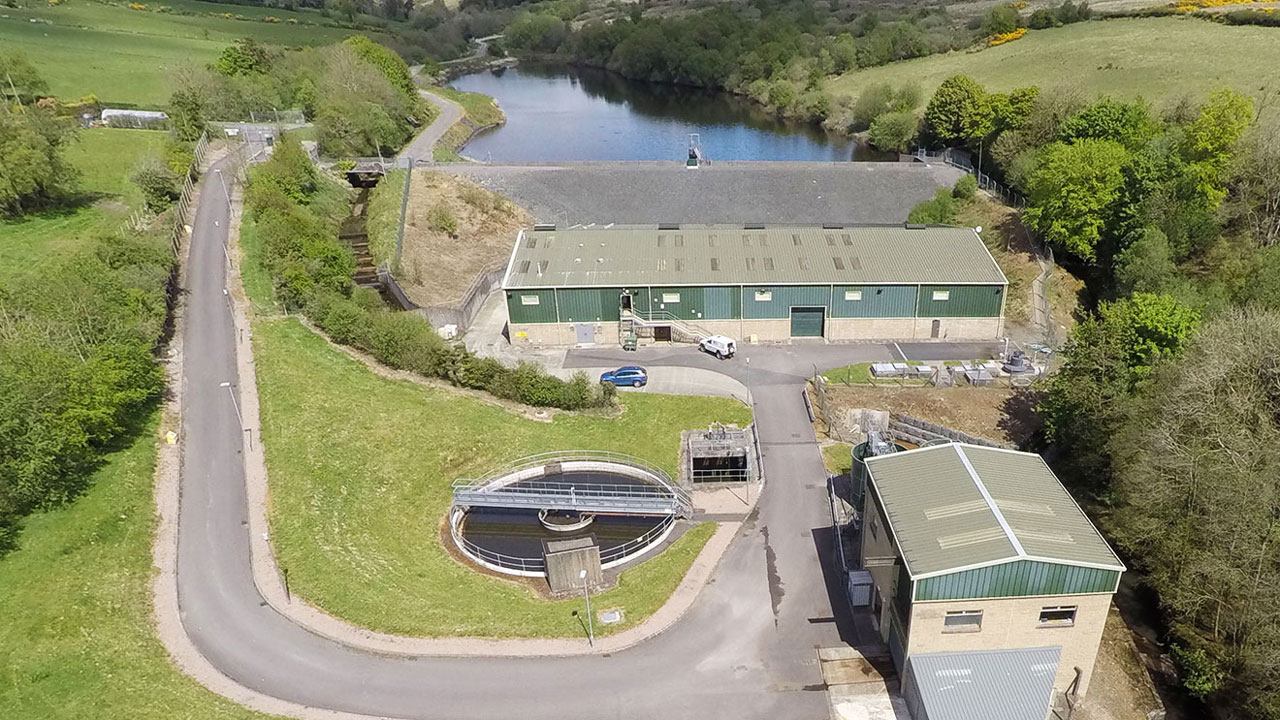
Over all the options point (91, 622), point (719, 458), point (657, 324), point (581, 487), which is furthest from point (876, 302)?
point (91, 622)

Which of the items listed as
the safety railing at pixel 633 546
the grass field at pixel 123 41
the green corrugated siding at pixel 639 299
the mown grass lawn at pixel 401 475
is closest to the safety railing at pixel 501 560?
the mown grass lawn at pixel 401 475

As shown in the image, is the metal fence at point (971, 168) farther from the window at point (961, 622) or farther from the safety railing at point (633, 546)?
the window at point (961, 622)

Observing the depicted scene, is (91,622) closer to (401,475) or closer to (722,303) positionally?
(401,475)

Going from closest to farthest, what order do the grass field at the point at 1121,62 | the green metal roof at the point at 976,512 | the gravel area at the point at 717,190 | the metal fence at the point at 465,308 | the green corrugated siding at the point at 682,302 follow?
1. the green metal roof at the point at 976,512
2. the green corrugated siding at the point at 682,302
3. the metal fence at the point at 465,308
4. the gravel area at the point at 717,190
5. the grass field at the point at 1121,62

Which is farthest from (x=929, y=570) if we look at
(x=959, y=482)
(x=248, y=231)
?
(x=248, y=231)

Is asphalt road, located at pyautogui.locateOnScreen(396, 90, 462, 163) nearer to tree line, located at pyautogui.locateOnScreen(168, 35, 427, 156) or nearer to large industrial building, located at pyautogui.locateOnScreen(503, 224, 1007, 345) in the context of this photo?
tree line, located at pyautogui.locateOnScreen(168, 35, 427, 156)

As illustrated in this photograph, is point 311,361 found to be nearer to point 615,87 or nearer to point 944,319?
point 944,319

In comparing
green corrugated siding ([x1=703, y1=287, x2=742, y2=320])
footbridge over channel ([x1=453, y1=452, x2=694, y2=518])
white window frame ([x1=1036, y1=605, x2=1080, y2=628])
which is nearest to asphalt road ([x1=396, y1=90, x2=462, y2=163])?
green corrugated siding ([x1=703, y1=287, x2=742, y2=320])
